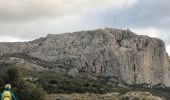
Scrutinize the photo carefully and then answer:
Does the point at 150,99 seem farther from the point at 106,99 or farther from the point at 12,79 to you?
the point at 12,79

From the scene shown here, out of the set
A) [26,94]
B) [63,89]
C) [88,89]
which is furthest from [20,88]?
[88,89]

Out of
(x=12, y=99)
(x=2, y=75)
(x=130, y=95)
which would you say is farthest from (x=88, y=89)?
(x=12, y=99)

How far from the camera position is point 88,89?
19562 centimetres

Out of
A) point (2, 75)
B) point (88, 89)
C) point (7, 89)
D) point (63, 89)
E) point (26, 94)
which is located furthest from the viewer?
point (88, 89)

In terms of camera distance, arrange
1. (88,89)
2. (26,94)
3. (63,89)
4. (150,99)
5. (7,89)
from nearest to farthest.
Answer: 1. (7,89)
2. (26,94)
3. (150,99)
4. (63,89)
5. (88,89)

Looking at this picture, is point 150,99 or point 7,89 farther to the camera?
point 150,99

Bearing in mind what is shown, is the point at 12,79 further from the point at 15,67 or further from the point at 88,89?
the point at 88,89

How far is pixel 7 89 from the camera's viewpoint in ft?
102

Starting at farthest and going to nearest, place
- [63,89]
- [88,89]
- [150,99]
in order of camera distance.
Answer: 1. [88,89]
2. [63,89]
3. [150,99]

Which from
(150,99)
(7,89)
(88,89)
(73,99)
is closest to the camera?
(7,89)

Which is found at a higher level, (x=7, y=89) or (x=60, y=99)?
(x=7, y=89)

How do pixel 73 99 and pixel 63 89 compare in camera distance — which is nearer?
pixel 73 99

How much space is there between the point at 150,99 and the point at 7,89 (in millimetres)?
125084

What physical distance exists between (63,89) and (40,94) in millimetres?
96814
